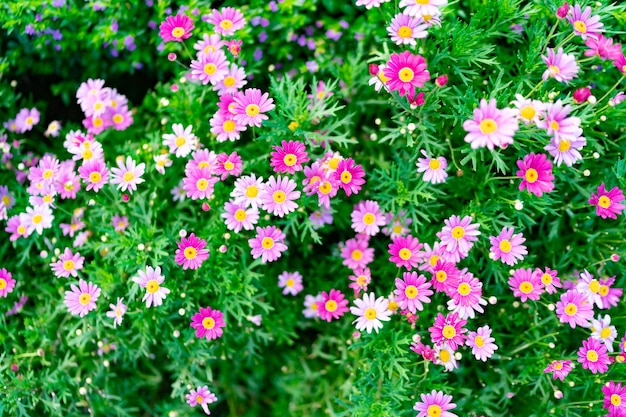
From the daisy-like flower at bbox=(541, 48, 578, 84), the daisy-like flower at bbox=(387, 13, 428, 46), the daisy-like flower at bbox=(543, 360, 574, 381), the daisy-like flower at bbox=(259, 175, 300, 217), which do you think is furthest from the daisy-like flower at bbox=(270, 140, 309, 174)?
the daisy-like flower at bbox=(543, 360, 574, 381)

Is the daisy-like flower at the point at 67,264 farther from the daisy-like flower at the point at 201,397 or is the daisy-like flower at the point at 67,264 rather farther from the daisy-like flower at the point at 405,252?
the daisy-like flower at the point at 405,252

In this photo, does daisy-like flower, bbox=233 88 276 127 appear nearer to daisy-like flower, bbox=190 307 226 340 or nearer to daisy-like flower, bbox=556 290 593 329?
daisy-like flower, bbox=190 307 226 340

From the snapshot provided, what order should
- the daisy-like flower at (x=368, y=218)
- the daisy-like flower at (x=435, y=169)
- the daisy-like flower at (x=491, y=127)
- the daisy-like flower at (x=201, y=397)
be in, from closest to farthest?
the daisy-like flower at (x=491, y=127) < the daisy-like flower at (x=435, y=169) < the daisy-like flower at (x=201, y=397) < the daisy-like flower at (x=368, y=218)

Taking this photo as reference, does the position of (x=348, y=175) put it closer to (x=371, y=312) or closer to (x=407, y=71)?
(x=407, y=71)

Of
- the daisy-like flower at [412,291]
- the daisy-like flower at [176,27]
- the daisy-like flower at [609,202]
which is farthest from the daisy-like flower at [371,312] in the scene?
the daisy-like flower at [176,27]

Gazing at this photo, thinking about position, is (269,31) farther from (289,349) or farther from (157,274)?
(289,349)

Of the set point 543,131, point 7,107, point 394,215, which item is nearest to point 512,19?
point 543,131
